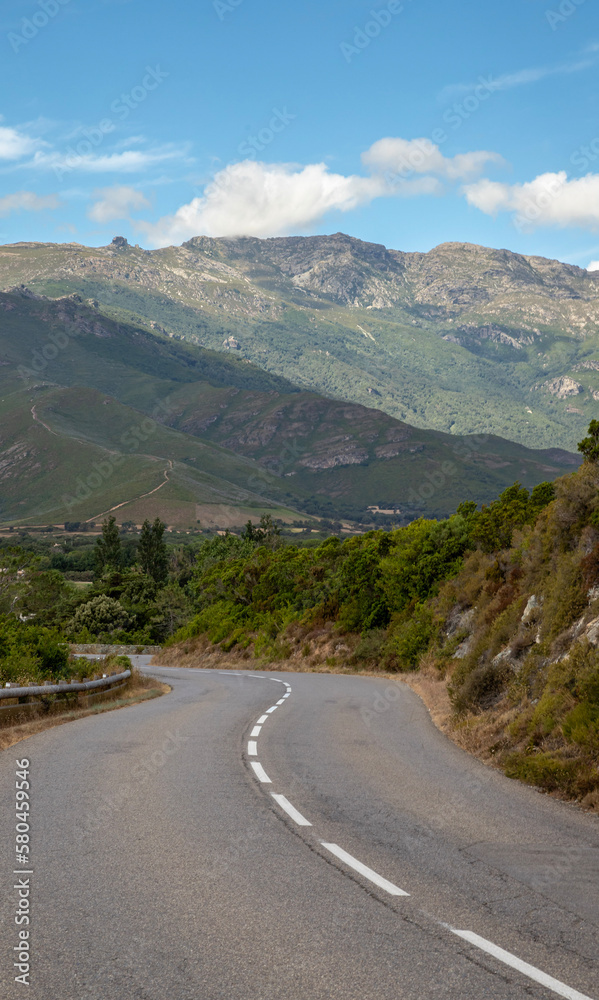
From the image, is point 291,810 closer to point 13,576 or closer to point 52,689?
point 52,689

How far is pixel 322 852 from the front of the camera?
6.80m

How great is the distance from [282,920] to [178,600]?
222 ft

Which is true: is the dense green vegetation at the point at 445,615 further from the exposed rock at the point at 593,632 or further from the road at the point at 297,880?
the road at the point at 297,880

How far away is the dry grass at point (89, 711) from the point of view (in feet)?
45.4

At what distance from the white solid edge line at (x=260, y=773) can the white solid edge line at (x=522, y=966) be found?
5096mm

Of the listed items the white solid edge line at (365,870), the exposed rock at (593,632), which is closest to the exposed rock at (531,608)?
the exposed rock at (593,632)

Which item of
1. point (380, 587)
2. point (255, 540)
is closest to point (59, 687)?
point (380, 587)

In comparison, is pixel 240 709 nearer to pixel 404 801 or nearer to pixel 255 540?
pixel 404 801

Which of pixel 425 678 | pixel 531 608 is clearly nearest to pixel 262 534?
pixel 425 678

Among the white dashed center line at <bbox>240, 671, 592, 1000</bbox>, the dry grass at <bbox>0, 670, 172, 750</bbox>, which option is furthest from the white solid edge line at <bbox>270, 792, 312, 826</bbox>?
the dry grass at <bbox>0, 670, 172, 750</bbox>

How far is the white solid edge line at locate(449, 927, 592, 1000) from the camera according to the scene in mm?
4250

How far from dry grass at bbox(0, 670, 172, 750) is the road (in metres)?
1.95

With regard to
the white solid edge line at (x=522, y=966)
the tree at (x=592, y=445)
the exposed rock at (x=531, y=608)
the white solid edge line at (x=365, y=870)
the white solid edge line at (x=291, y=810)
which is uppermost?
the tree at (x=592, y=445)

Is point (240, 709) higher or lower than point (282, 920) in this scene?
lower
